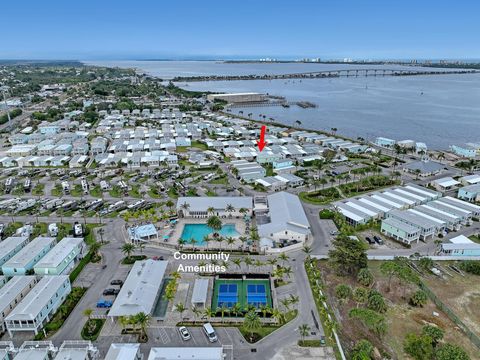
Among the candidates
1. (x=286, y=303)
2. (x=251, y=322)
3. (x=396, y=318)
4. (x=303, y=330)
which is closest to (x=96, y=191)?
(x=286, y=303)

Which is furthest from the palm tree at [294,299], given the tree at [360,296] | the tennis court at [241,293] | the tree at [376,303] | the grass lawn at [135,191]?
the grass lawn at [135,191]

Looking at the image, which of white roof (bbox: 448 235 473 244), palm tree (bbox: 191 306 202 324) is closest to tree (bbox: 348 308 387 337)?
palm tree (bbox: 191 306 202 324)

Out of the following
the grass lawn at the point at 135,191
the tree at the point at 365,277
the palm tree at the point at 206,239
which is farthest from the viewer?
the grass lawn at the point at 135,191

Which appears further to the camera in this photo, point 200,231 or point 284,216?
point 200,231

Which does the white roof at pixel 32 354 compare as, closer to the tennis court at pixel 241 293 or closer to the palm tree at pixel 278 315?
the tennis court at pixel 241 293

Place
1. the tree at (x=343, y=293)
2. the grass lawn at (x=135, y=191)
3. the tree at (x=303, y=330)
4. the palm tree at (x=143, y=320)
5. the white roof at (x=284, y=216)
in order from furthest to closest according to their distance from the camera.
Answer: the grass lawn at (x=135, y=191) < the white roof at (x=284, y=216) < the tree at (x=343, y=293) < the palm tree at (x=143, y=320) < the tree at (x=303, y=330)

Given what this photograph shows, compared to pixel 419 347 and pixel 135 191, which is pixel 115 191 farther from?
pixel 419 347
